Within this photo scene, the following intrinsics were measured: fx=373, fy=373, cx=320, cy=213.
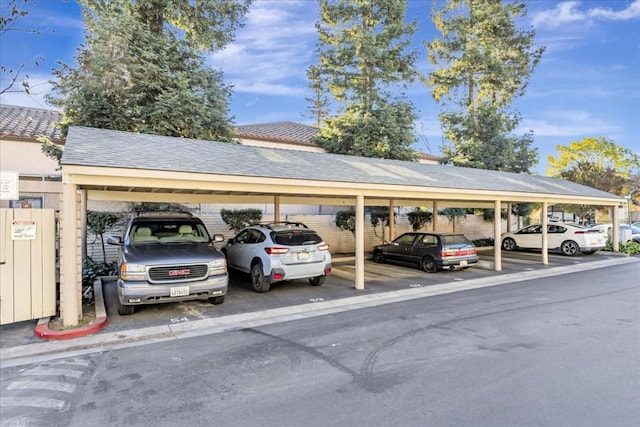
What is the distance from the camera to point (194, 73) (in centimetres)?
1323

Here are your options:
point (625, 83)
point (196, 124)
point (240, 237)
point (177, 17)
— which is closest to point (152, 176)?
point (240, 237)

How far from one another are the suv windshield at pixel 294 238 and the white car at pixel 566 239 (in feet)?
44.4

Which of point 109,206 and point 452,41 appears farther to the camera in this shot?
point 452,41

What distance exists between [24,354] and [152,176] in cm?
332

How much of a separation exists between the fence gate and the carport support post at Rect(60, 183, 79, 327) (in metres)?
0.47

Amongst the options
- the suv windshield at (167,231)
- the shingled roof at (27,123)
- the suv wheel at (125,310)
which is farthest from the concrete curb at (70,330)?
the shingled roof at (27,123)

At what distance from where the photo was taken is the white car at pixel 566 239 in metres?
16.6

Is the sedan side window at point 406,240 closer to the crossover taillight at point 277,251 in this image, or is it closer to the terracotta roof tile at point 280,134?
the crossover taillight at point 277,251

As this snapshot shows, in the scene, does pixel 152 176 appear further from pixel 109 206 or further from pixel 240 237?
pixel 109 206

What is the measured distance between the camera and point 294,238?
30.2ft

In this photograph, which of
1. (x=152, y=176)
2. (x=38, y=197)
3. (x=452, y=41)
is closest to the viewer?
(x=152, y=176)

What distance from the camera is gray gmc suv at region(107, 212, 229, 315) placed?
21.9ft

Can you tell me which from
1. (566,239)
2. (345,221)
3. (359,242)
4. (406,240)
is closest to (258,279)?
(359,242)

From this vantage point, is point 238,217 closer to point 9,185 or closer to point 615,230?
point 9,185
